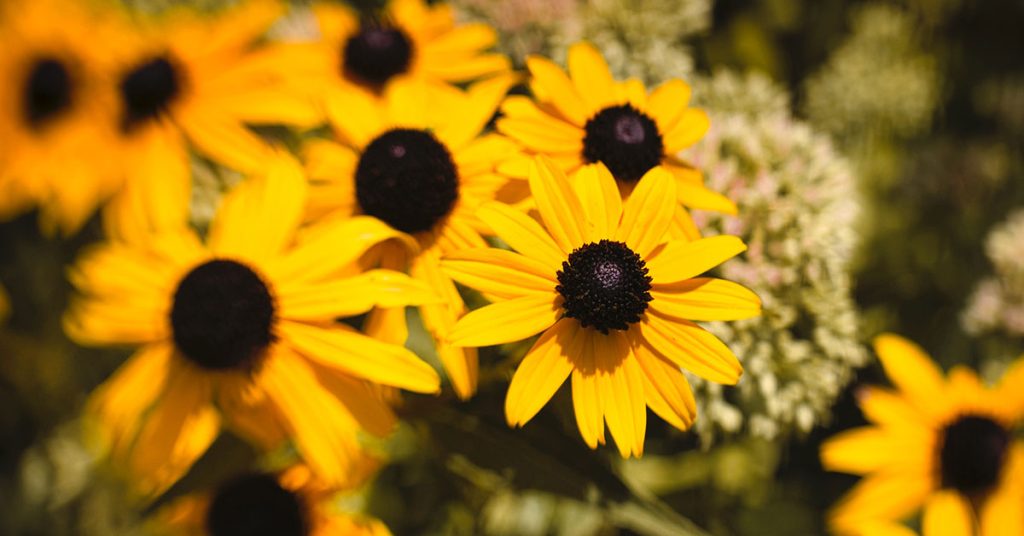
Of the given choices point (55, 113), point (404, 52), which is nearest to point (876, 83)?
point (404, 52)

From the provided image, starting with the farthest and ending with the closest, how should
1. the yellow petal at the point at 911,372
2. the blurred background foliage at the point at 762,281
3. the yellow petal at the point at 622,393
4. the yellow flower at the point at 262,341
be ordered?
the yellow petal at the point at 911,372 → the blurred background foliage at the point at 762,281 → the yellow flower at the point at 262,341 → the yellow petal at the point at 622,393

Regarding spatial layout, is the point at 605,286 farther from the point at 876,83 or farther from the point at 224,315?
the point at 876,83

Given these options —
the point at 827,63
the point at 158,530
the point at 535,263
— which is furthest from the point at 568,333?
the point at 827,63

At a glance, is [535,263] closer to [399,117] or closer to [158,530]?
[399,117]

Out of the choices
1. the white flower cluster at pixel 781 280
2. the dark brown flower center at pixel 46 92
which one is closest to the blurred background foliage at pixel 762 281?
the white flower cluster at pixel 781 280

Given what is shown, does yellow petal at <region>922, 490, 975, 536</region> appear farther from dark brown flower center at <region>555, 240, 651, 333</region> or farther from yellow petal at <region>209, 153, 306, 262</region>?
yellow petal at <region>209, 153, 306, 262</region>

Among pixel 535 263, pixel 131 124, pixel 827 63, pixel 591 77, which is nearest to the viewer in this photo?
pixel 535 263

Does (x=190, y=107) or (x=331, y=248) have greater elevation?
(x=331, y=248)

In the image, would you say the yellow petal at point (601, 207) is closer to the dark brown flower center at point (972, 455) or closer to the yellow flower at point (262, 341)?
the yellow flower at point (262, 341)
